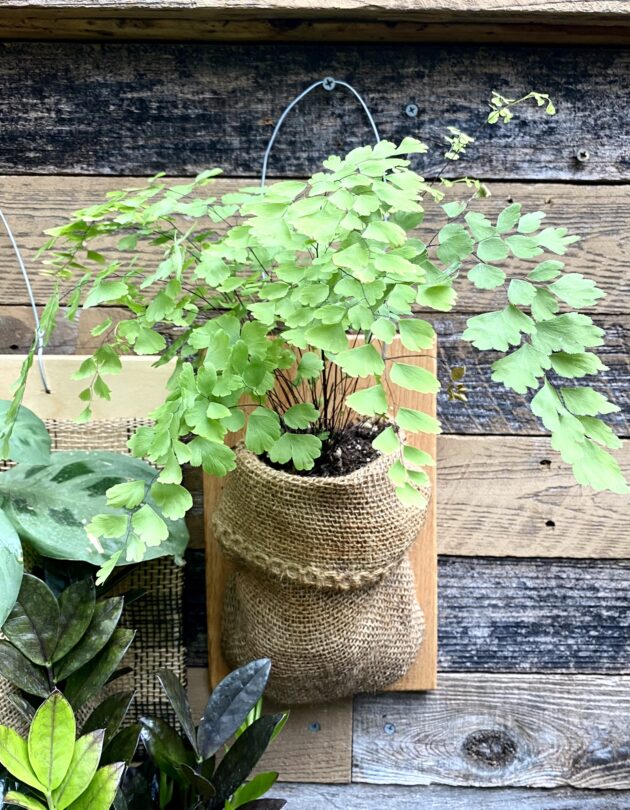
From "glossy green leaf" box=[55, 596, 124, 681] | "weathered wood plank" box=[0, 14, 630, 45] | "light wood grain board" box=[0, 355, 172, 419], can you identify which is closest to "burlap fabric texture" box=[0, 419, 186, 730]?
"light wood grain board" box=[0, 355, 172, 419]

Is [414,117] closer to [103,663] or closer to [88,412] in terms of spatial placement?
[88,412]

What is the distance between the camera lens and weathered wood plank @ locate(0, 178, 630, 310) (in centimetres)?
89

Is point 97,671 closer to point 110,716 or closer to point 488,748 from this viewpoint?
point 110,716

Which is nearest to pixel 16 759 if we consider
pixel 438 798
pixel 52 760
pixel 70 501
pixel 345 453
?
pixel 52 760

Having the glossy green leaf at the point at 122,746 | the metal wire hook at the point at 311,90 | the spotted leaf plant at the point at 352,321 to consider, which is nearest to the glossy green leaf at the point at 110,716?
the glossy green leaf at the point at 122,746

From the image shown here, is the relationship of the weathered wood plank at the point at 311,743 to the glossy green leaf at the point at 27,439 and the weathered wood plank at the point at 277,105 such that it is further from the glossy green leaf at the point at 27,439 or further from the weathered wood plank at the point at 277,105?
the weathered wood plank at the point at 277,105

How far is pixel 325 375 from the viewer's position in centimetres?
72

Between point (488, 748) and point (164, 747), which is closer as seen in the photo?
point (164, 747)

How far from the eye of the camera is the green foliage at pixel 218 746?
66 cm

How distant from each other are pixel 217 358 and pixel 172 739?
366 millimetres

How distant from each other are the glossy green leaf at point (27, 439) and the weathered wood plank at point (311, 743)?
36cm

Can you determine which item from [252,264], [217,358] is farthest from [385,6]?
[217,358]

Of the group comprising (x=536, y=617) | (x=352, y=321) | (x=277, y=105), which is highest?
(x=277, y=105)

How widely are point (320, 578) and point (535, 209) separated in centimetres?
52
